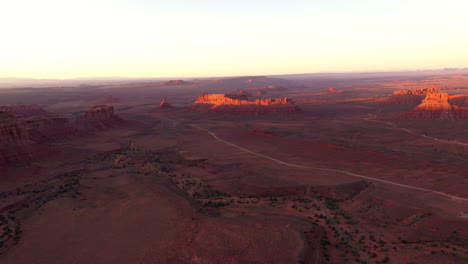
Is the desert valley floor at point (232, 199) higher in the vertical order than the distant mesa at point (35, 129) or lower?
lower

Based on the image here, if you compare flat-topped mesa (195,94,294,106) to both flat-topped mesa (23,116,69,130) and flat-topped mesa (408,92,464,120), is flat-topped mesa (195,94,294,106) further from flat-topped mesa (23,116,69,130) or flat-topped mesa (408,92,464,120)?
flat-topped mesa (23,116,69,130)

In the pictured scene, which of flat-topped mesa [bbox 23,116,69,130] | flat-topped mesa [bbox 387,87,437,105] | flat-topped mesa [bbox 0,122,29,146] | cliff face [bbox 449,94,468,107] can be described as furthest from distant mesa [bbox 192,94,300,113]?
flat-topped mesa [bbox 0,122,29,146]

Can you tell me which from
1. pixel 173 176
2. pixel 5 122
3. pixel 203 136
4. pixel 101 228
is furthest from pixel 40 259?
pixel 203 136

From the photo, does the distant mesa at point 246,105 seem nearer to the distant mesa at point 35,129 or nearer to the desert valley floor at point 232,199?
the desert valley floor at point 232,199

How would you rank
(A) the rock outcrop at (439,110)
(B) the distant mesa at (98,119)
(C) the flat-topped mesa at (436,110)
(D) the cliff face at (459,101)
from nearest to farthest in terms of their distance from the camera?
(B) the distant mesa at (98,119)
(A) the rock outcrop at (439,110)
(C) the flat-topped mesa at (436,110)
(D) the cliff face at (459,101)

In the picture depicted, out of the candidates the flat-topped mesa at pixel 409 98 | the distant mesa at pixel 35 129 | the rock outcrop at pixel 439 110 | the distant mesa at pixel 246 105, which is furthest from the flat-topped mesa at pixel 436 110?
the distant mesa at pixel 35 129

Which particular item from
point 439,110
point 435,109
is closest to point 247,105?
point 435,109

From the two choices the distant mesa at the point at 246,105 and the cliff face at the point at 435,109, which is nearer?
the cliff face at the point at 435,109

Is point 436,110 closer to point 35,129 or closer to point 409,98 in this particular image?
point 409,98

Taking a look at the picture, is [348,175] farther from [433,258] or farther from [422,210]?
[433,258]
